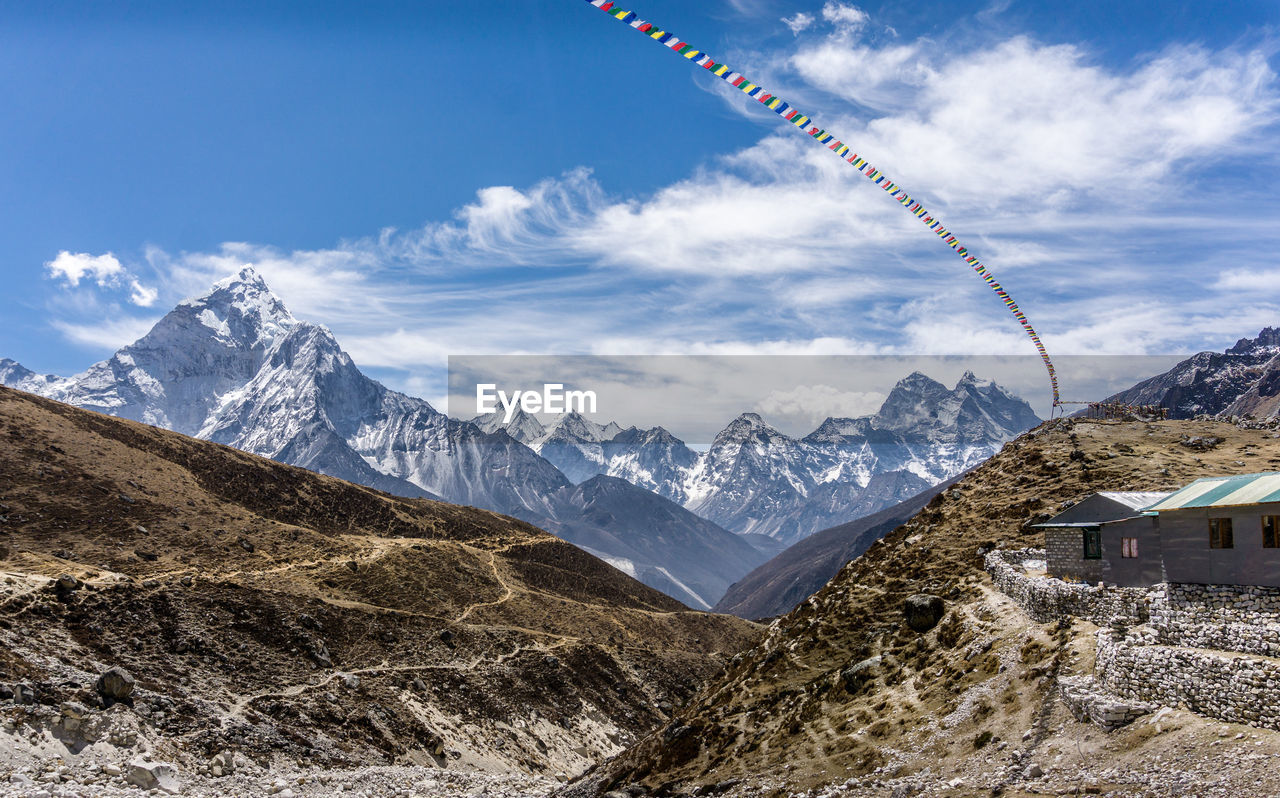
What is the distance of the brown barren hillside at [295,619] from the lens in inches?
2502

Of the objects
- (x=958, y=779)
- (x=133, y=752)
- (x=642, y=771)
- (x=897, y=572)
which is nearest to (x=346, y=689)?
(x=133, y=752)

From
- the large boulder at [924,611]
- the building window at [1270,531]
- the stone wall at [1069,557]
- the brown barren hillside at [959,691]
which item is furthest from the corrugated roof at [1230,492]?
Answer: the large boulder at [924,611]

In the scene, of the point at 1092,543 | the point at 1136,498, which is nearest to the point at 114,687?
the point at 1092,543

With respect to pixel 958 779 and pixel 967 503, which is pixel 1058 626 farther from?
pixel 967 503

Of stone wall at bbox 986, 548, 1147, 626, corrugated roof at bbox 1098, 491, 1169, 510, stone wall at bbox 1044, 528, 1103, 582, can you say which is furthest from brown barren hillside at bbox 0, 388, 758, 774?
corrugated roof at bbox 1098, 491, 1169, 510

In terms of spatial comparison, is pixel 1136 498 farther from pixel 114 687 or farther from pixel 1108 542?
pixel 114 687

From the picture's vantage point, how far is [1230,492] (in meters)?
31.8

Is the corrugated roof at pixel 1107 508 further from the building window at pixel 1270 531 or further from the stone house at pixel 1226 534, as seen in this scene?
the building window at pixel 1270 531

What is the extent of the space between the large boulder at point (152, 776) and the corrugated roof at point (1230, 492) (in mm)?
53831

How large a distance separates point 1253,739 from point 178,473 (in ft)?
385

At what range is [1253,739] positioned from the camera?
24031 millimetres

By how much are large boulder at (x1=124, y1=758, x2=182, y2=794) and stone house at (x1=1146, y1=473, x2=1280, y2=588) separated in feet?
173

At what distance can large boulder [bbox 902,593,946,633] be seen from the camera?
46812 millimetres

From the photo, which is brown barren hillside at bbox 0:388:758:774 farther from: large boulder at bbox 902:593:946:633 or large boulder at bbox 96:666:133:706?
large boulder at bbox 902:593:946:633
